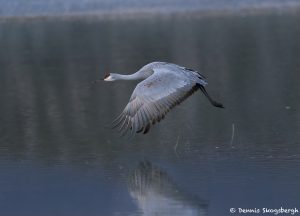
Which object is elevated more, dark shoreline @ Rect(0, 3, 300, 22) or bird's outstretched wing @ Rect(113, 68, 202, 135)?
dark shoreline @ Rect(0, 3, 300, 22)

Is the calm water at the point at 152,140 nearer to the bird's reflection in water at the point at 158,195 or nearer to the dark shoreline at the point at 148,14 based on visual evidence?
the bird's reflection in water at the point at 158,195

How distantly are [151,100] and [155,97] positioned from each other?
0.19 feet

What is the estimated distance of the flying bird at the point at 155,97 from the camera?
32.5 feet

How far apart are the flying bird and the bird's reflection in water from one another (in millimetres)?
455

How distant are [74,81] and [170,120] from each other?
16.9 feet

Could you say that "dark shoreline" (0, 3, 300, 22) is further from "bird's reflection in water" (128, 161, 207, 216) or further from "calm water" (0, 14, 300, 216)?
"bird's reflection in water" (128, 161, 207, 216)

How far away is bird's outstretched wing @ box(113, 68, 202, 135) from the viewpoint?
9.90 meters

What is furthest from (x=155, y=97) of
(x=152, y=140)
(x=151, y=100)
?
(x=152, y=140)

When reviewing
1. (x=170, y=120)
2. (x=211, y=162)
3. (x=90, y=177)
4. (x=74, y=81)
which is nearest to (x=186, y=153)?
(x=211, y=162)

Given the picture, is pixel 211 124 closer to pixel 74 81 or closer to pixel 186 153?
pixel 186 153

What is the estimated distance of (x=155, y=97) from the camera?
10.0 metres

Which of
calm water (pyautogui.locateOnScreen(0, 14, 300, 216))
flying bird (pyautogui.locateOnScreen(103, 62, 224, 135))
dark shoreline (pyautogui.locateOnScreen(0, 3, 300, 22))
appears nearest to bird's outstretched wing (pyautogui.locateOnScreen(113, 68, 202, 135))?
flying bird (pyautogui.locateOnScreen(103, 62, 224, 135))

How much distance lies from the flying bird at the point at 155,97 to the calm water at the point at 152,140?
0.43 meters

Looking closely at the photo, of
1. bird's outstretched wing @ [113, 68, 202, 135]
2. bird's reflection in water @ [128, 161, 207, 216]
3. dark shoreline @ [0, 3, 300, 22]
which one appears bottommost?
bird's reflection in water @ [128, 161, 207, 216]
